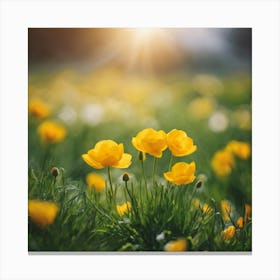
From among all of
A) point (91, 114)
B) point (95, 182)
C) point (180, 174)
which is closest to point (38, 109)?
point (91, 114)

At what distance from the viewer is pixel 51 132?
7.54 feet

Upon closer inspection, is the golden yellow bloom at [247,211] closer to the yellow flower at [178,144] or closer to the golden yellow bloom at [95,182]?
the yellow flower at [178,144]

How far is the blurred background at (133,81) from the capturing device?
2.23 metres

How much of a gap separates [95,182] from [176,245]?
405 mm

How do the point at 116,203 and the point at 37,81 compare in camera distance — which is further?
the point at 37,81

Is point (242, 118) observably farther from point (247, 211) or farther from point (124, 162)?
point (124, 162)

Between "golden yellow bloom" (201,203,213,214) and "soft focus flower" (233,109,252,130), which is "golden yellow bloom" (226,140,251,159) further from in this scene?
"golden yellow bloom" (201,203,213,214)

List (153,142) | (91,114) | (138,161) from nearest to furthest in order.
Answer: (153,142) < (138,161) < (91,114)

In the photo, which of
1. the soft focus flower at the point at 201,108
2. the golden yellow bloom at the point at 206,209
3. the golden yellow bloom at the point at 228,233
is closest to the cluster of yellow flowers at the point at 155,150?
the golden yellow bloom at the point at 206,209

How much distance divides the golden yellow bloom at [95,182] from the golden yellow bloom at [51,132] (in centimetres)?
22

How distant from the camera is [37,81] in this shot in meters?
2.25
